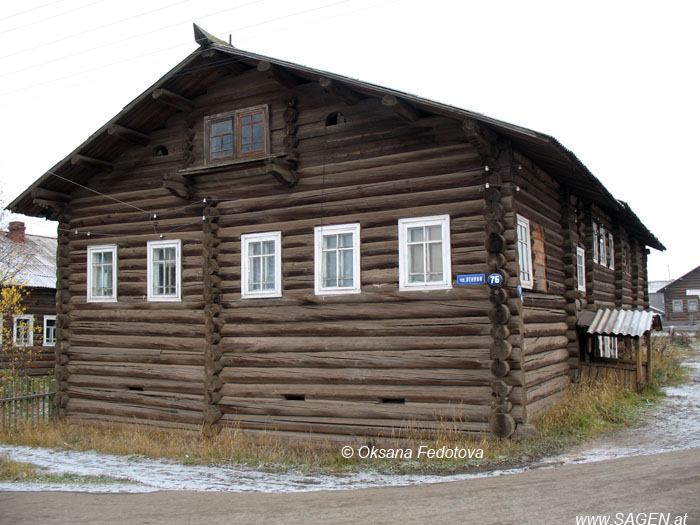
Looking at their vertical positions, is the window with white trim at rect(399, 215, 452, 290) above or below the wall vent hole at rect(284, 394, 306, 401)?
above

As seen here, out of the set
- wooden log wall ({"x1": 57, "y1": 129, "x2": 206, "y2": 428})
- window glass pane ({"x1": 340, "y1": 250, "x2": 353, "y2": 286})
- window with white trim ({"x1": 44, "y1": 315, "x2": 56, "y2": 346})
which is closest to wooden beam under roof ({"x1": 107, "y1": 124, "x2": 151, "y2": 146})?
wooden log wall ({"x1": 57, "y1": 129, "x2": 206, "y2": 428})

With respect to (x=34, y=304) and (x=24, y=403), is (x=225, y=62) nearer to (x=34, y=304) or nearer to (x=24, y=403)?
(x=24, y=403)

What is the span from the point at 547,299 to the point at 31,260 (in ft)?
77.9

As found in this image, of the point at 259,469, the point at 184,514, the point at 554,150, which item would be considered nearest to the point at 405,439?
the point at 259,469

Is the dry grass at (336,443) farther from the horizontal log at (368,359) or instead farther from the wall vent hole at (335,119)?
the wall vent hole at (335,119)

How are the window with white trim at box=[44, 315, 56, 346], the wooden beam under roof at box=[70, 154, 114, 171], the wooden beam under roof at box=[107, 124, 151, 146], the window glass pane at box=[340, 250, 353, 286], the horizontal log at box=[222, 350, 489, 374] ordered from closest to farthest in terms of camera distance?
the horizontal log at box=[222, 350, 489, 374] → the window glass pane at box=[340, 250, 353, 286] → the wooden beam under roof at box=[107, 124, 151, 146] → the wooden beam under roof at box=[70, 154, 114, 171] → the window with white trim at box=[44, 315, 56, 346]

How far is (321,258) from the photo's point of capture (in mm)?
12555

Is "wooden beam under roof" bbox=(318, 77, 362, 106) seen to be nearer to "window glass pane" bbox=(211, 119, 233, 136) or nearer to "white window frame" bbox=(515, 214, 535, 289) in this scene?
"window glass pane" bbox=(211, 119, 233, 136)

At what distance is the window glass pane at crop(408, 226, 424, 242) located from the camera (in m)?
11.7

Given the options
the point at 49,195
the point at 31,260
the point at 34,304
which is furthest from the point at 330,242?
the point at 31,260

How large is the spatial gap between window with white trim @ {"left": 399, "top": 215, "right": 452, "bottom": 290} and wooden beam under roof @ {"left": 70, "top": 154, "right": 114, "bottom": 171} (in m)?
7.63

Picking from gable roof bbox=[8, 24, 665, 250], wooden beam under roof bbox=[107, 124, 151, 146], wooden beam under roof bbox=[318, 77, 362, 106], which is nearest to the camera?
gable roof bbox=[8, 24, 665, 250]

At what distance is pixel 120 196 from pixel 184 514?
9.44 meters

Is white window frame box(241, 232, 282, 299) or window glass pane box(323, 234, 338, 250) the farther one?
white window frame box(241, 232, 282, 299)
